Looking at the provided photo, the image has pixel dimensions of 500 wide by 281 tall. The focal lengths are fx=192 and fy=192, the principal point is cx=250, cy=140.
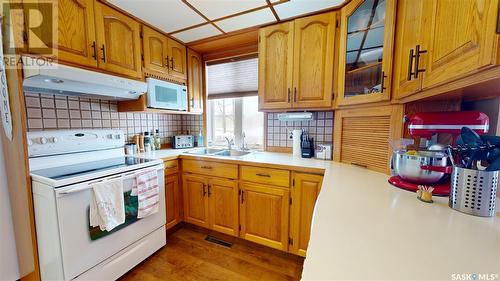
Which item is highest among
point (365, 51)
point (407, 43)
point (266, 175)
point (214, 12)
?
point (214, 12)

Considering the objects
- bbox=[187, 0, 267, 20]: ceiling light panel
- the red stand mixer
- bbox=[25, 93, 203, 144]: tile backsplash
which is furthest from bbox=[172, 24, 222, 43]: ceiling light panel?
the red stand mixer

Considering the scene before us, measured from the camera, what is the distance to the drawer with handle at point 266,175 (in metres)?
1.65

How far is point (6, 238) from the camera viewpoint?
1333 mm

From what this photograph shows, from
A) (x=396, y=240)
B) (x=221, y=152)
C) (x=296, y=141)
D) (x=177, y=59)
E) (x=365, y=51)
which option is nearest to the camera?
(x=396, y=240)

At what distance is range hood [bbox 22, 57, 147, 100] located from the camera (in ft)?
3.71

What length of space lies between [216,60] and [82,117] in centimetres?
157

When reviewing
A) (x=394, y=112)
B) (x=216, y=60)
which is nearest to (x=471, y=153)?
(x=394, y=112)

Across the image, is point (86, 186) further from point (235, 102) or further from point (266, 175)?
point (235, 102)

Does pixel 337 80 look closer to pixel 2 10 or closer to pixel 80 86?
pixel 80 86

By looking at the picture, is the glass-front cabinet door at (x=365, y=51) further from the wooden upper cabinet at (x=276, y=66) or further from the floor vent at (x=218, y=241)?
the floor vent at (x=218, y=241)

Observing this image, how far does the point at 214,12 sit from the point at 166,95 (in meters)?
0.95

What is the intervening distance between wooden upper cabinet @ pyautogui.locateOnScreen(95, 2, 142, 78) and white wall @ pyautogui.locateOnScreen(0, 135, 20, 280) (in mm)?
975

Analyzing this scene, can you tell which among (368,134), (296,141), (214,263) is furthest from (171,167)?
(368,134)
